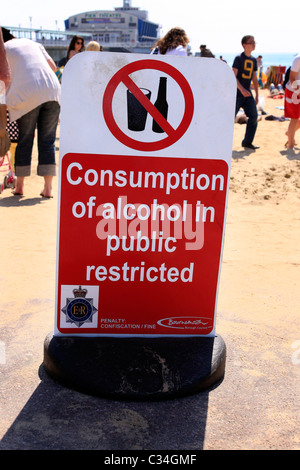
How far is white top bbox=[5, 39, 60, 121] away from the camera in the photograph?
5422 mm

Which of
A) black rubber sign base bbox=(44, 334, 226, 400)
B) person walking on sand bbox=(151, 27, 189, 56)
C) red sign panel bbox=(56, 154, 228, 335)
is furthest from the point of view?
person walking on sand bbox=(151, 27, 189, 56)

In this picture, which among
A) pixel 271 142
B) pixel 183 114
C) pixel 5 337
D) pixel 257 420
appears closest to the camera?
pixel 257 420

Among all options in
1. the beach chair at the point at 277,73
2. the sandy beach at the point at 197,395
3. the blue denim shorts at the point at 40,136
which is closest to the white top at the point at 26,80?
the blue denim shorts at the point at 40,136

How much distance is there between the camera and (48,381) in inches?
96.5

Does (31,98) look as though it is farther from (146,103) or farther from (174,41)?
(146,103)

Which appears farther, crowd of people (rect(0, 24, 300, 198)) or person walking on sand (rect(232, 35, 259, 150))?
person walking on sand (rect(232, 35, 259, 150))

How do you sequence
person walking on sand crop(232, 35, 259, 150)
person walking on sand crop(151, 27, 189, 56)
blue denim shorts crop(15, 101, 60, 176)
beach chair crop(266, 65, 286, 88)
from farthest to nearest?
1. beach chair crop(266, 65, 286, 88)
2. person walking on sand crop(232, 35, 259, 150)
3. person walking on sand crop(151, 27, 189, 56)
4. blue denim shorts crop(15, 101, 60, 176)

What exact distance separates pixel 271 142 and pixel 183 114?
8.35 m

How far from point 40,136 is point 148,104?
3.64m

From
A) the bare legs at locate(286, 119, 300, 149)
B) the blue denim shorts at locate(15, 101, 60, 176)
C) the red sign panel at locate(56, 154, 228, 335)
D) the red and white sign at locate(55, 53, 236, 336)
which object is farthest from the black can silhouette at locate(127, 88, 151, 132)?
the bare legs at locate(286, 119, 300, 149)

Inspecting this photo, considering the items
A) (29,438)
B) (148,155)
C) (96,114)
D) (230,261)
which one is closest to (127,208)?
(148,155)

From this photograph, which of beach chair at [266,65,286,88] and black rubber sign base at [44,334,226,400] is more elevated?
beach chair at [266,65,286,88]

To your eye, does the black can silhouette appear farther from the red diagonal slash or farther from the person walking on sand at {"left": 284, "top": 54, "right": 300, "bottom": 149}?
the person walking on sand at {"left": 284, "top": 54, "right": 300, "bottom": 149}
